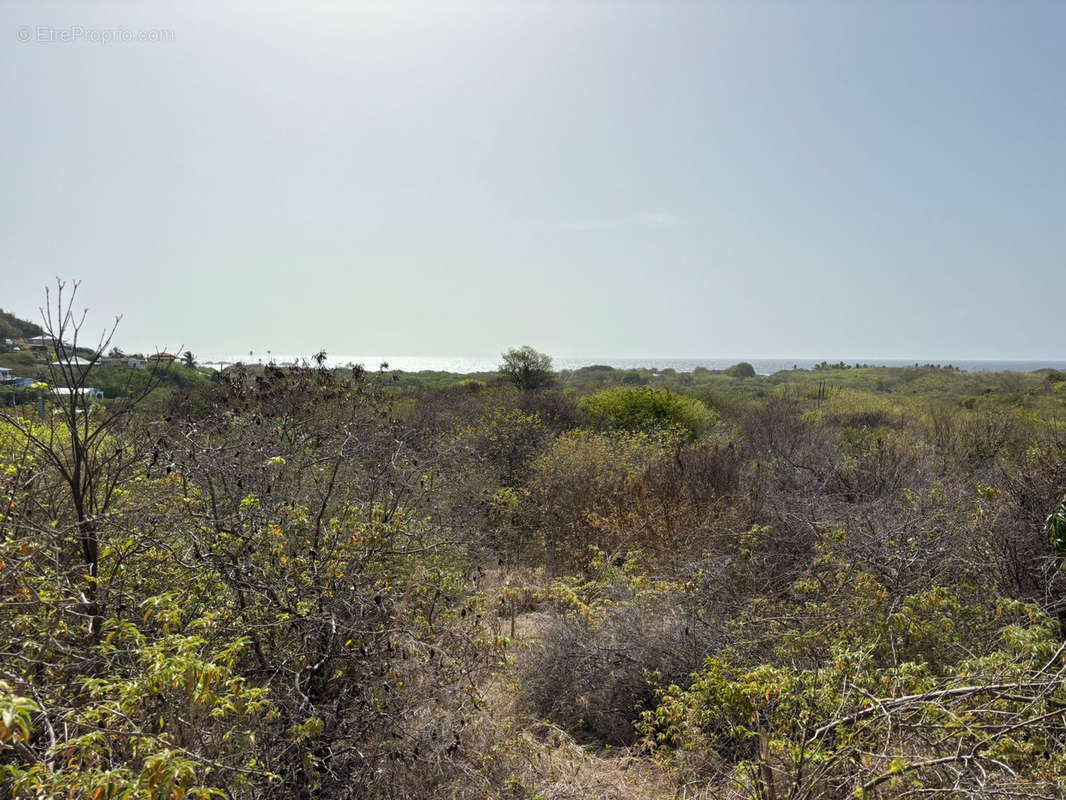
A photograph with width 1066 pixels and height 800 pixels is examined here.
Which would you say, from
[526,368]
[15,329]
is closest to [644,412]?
[526,368]

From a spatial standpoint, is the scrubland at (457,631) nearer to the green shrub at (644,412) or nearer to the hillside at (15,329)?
the green shrub at (644,412)

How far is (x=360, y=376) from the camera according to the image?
24.5 ft

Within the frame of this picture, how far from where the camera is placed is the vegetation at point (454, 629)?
2732 millimetres

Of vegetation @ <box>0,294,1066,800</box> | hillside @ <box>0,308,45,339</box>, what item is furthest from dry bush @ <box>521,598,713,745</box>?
hillside @ <box>0,308,45,339</box>

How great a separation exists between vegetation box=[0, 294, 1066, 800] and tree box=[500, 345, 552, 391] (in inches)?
560

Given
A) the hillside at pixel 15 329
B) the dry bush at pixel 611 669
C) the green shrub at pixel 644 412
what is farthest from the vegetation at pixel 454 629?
the hillside at pixel 15 329

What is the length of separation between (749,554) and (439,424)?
355 inches

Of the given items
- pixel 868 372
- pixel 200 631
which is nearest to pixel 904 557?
pixel 200 631

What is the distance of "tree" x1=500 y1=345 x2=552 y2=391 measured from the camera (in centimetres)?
2312

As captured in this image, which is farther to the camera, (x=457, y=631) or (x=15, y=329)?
(x=15, y=329)

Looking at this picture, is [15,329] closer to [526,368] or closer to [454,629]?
[526,368]

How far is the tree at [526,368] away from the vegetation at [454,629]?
14225 mm

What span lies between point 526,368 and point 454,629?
62.4 feet

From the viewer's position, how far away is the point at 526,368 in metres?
23.2
